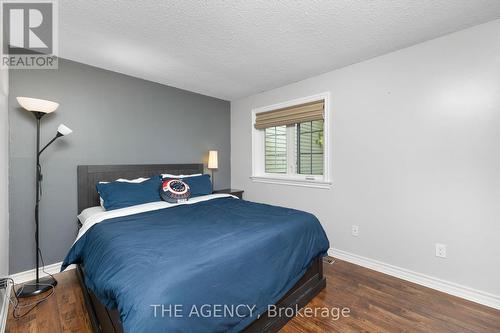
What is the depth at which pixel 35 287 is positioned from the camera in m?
2.20

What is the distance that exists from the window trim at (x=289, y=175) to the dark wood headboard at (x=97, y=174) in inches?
61.0

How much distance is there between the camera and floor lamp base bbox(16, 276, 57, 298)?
82.7 inches

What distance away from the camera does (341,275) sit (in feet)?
8.12

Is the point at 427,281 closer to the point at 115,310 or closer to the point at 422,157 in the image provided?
the point at 422,157

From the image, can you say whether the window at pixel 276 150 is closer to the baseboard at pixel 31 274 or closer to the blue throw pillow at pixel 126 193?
the blue throw pillow at pixel 126 193

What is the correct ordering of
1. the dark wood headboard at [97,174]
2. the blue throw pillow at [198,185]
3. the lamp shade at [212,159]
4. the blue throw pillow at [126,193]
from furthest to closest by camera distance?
the lamp shade at [212,159], the blue throw pillow at [198,185], the dark wood headboard at [97,174], the blue throw pillow at [126,193]

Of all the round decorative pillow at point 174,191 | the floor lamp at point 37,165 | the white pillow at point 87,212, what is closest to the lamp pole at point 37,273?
the floor lamp at point 37,165

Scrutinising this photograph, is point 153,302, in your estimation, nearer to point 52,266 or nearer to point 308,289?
point 308,289

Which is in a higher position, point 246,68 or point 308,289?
point 246,68

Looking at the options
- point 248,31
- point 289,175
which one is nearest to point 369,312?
point 289,175

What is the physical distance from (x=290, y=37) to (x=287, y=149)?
181cm

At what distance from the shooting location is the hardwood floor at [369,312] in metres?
1.70

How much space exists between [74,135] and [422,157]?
374cm

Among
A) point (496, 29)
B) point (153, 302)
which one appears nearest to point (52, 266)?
point (153, 302)
